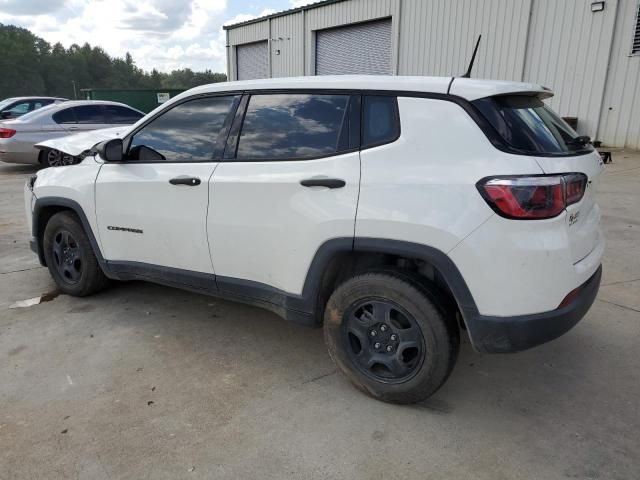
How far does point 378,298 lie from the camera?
267cm

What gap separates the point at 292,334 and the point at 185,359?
786 mm

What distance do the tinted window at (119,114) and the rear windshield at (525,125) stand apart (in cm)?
1067

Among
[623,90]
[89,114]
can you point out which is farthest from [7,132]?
[623,90]

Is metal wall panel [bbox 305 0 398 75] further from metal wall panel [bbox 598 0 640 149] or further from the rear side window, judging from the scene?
the rear side window

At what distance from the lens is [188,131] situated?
3.40 metres

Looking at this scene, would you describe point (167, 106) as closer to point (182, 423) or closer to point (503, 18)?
point (182, 423)

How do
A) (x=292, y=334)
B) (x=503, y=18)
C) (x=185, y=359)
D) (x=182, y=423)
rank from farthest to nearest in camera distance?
1. (x=503, y=18)
2. (x=292, y=334)
3. (x=185, y=359)
4. (x=182, y=423)

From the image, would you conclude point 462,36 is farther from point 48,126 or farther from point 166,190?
point 166,190

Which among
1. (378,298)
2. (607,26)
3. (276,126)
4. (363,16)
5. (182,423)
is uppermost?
(363,16)

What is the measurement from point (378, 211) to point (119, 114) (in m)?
10.8

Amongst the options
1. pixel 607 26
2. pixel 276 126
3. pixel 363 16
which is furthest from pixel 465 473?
pixel 363 16

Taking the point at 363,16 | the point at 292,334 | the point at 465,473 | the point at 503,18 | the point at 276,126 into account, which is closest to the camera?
the point at 465,473

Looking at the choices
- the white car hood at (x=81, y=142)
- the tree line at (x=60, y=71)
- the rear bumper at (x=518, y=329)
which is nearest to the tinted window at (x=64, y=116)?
the white car hood at (x=81, y=142)

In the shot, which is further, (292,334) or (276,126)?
(292,334)
